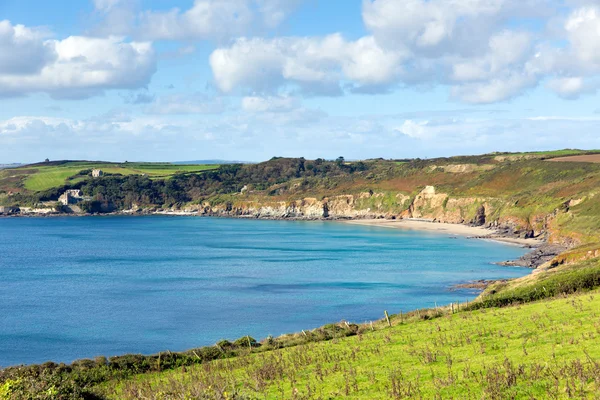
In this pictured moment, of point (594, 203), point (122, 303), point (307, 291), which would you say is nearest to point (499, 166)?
point (594, 203)

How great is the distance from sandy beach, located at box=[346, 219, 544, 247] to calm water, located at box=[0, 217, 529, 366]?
590 cm

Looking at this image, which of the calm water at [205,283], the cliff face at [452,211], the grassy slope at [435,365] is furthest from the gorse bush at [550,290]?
the cliff face at [452,211]

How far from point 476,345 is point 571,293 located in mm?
17148

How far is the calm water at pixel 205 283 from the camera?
58.7 meters

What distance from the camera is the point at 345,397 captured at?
19.4 meters

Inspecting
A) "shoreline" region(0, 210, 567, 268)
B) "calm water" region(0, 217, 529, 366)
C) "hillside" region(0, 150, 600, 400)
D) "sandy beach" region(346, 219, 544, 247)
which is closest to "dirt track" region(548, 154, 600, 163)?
"shoreline" region(0, 210, 567, 268)

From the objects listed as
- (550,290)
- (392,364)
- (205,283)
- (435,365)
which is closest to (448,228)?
(205,283)

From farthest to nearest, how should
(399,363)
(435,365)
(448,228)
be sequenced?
(448,228) < (399,363) < (435,365)

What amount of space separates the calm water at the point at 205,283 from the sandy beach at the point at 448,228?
5.90m

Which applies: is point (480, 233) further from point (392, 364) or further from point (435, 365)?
point (435, 365)

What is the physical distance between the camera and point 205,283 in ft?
290

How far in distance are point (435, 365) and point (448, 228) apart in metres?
138

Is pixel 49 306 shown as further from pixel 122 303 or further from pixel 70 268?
pixel 70 268

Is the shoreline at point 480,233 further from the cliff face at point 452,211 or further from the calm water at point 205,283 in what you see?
the calm water at point 205,283
